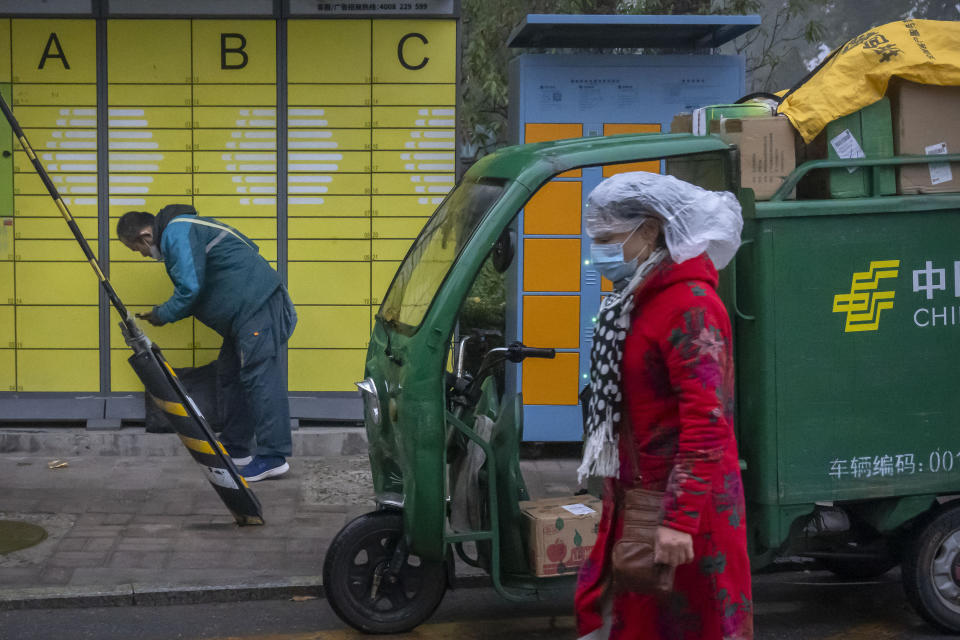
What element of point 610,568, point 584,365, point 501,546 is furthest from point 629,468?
point 584,365

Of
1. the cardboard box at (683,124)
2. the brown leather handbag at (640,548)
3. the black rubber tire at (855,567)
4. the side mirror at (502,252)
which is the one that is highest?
the cardboard box at (683,124)

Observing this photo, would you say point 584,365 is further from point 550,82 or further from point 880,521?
point 880,521

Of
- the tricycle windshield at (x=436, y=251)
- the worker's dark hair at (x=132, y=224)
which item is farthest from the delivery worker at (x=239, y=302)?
the tricycle windshield at (x=436, y=251)

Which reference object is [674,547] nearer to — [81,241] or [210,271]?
[81,241]

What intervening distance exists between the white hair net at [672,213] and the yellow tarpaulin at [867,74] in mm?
1763

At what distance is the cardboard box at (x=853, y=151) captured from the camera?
16.2ft

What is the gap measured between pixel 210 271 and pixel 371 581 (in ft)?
10.8

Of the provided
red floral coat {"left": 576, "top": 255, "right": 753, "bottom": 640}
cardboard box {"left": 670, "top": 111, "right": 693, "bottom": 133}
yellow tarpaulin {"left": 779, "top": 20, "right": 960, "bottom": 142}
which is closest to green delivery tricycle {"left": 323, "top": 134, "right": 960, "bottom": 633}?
yellow tarpaulin {"left": 779, "top": 20, "right": 960, "bottom": 142}

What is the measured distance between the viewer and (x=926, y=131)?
16.7 feet

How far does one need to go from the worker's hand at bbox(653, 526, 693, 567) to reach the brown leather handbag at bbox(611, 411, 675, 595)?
4cm

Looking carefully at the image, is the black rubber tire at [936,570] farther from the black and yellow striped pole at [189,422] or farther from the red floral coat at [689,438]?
the black and yellow striped pole at [189,422]

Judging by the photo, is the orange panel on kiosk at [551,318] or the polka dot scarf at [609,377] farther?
the orange panel on kiosk at [551,318]

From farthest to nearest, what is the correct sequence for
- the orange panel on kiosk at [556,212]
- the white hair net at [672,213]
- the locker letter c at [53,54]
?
1. the locker letter c at [53,54]
2. the orange panel on kiosk at [556,212]
3. the white hair net at [672,213]

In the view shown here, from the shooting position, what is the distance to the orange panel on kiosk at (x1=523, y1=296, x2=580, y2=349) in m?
8.09
